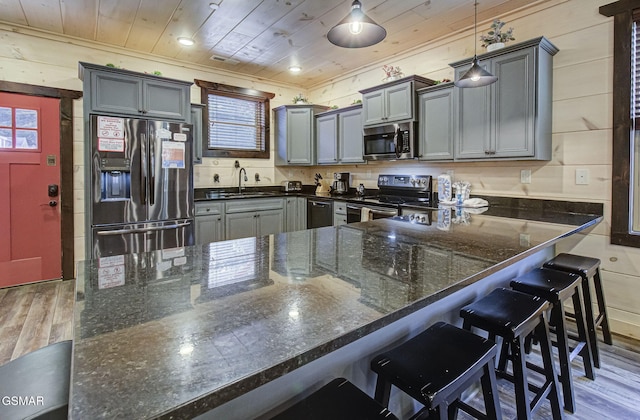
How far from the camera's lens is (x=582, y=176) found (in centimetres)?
272

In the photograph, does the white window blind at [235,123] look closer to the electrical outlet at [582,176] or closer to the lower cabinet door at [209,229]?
the lower cabinet door at [209,229]

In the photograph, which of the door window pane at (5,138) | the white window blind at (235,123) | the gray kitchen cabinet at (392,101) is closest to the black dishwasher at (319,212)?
the gray kitchen cabinet at (392,101)

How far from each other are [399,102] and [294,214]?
2.09m

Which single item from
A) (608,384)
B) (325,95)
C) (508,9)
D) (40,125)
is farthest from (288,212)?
(608,384)

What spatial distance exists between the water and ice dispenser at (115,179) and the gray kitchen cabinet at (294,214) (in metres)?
2.07

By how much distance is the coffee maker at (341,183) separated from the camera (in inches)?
192

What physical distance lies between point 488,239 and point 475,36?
8.99ft

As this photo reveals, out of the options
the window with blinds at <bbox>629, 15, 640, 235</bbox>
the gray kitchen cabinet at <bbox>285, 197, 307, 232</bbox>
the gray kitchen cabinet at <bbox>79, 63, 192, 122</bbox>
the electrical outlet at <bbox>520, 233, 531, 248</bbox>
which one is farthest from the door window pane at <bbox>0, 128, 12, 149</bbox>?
the window with blinds at <bbox>629, 15, 640, 235</bbox>

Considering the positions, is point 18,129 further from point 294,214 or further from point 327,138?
point 327,138

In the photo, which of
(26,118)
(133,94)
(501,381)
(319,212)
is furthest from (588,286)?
(26,118)

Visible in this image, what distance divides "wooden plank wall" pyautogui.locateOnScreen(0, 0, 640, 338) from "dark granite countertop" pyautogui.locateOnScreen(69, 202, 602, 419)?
1623mm

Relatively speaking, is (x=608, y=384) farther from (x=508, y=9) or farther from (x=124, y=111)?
(x=124, y=111)

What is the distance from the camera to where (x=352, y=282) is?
39.1 inches

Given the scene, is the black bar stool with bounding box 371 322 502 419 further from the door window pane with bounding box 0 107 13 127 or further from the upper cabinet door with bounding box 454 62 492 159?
the door window pane with bounding box 0 107 13 127
